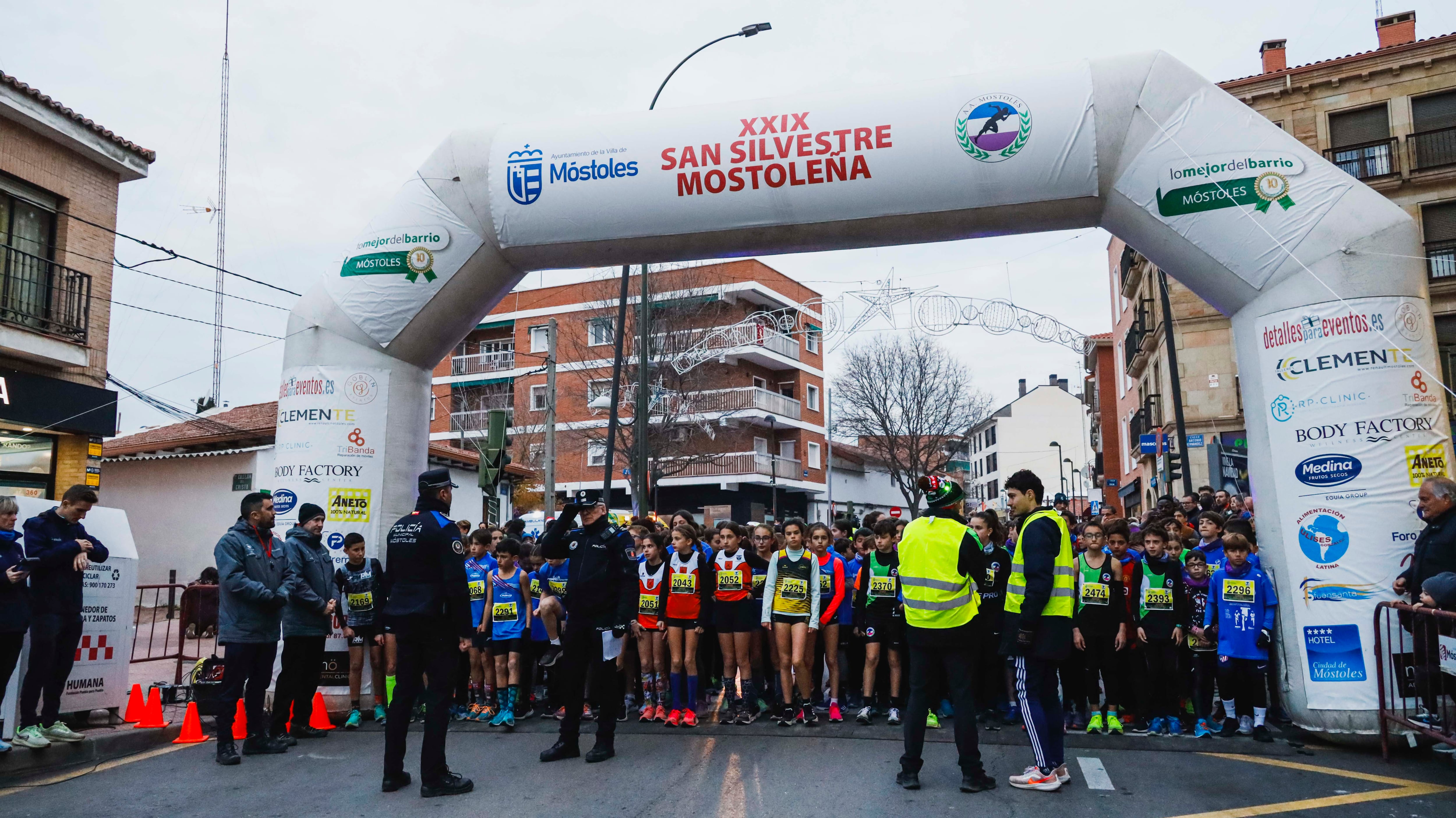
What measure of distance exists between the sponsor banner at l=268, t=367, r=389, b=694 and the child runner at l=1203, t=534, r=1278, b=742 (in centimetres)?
741

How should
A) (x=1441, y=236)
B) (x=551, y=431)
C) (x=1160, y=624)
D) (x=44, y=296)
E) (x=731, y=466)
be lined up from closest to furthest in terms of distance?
(x=1160, y=624), (x=44, y=296), (x=551, y=431), (x=1441, y=236), (x=731, y=466)

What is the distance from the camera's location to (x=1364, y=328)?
295 inches

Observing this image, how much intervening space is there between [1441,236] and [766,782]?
24.8m

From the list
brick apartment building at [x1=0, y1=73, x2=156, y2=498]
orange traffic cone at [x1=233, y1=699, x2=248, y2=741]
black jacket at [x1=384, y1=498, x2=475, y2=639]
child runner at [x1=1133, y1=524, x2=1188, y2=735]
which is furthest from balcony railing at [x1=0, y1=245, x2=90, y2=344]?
child runner at [x1=1133, y1=524, x2=1188, y2=735]

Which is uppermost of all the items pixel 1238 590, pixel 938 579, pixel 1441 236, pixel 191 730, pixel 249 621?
pixel 1441 236

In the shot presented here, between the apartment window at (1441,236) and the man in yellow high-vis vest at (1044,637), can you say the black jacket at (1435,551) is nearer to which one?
the man in yellow high-vis vest at (1044,637)

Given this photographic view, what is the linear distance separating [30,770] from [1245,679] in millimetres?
9015

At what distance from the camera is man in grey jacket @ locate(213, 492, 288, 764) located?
7.50 m

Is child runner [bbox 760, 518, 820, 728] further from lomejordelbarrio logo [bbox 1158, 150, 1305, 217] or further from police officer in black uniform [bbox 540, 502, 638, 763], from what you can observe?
lomejordelbarrio logo [bbox 1158, 150, 1305, 217]

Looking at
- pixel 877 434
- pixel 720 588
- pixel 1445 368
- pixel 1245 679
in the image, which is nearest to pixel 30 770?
pixel 720 588

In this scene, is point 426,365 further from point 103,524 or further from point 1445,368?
point 1445,368

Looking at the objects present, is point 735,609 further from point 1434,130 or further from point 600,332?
point 600,332

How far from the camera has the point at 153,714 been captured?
834 cm

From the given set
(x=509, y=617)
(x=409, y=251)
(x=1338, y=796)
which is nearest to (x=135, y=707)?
(x=509, y=617)
